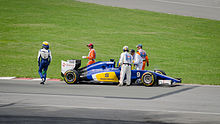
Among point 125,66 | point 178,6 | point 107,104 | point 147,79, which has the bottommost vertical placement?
point 107,104

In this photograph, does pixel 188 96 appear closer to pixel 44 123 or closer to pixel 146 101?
pixel 146 101

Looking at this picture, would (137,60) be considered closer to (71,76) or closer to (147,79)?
(147,79)

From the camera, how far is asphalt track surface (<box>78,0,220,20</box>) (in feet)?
137

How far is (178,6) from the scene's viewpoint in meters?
44.8

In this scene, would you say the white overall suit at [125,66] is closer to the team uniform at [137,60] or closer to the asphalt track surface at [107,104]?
the asphalt track surface at [107,104]

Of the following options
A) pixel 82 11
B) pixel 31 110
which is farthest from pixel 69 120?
pixel 82 11

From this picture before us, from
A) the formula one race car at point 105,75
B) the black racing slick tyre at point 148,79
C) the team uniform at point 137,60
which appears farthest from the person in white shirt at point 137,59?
the black racing slick tyre at point 148,79

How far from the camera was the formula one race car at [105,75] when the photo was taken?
1587 cm

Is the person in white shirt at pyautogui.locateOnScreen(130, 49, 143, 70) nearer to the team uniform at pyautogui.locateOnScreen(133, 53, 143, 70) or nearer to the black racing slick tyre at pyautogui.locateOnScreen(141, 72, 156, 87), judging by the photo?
the team uniform at pyautogui.locateOnScreen(133, 53, 143, 70)

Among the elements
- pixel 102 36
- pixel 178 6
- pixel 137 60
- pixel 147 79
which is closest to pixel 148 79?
pixel 147 79

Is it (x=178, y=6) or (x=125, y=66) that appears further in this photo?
(x=178, y=6)

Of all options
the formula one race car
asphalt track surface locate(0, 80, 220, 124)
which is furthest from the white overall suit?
asphalt track surface locate(0, 80, 220, 124)

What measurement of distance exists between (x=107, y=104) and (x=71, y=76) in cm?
549

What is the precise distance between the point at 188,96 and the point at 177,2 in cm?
3480
